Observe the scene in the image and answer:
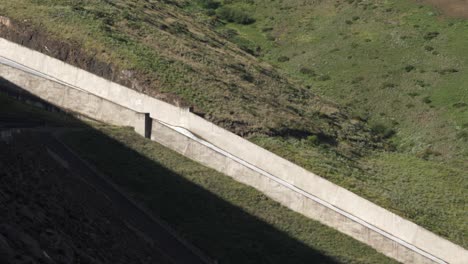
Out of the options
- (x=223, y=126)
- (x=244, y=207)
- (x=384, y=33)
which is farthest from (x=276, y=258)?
(x=384, y=33)

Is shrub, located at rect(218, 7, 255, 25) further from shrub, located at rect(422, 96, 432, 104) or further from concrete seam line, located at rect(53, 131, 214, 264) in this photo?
concrete seam line, located at rect(53, 131, 214, 264)

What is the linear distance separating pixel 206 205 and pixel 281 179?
548 centimetres

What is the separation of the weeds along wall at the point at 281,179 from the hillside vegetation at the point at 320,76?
6.51 feet

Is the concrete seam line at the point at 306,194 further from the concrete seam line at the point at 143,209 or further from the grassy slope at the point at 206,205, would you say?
the concrete seam line at the point at 143,209

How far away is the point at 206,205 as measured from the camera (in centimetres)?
3203

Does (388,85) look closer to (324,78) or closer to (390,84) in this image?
(390,84)

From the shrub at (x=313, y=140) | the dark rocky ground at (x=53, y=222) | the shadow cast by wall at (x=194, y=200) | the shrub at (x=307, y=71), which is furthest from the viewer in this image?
the shrub at (x=307, y=71)

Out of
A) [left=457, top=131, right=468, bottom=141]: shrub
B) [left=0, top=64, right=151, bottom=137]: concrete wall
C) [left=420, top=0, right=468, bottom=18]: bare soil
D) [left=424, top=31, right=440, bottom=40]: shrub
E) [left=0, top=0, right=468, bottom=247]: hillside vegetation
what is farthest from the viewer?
[left=420, top=0, right=468, bottom=18]: bare soil

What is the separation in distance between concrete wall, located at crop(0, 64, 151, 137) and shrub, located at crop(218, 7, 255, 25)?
4006 cm

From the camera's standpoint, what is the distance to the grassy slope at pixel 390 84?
3875 cm

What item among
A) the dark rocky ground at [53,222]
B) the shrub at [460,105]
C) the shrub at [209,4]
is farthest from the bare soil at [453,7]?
the dark rocky ground at [53,222]

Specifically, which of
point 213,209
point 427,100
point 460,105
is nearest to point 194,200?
point 213,209

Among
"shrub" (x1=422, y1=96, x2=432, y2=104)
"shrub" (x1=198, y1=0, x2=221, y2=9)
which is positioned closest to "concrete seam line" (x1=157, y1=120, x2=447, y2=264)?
"shrub" (x1=422, y1=96, x2=432, y2=104)

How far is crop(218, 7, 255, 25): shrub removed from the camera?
77562 millimetres
